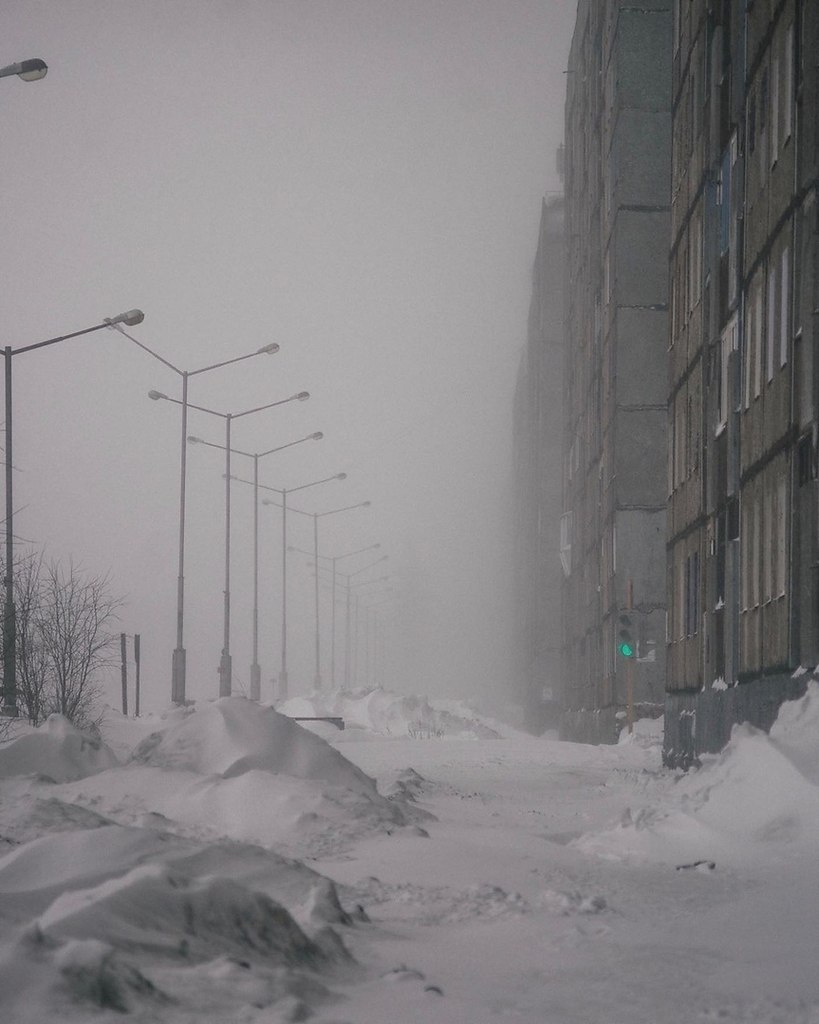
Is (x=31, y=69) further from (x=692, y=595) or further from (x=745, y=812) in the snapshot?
(x=745, y=812)

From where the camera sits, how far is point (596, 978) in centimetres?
561

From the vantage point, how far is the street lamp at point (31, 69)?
17906 mm

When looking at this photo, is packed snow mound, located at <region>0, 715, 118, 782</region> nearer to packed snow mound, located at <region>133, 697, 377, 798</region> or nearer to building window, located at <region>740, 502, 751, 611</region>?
packed snow mound, located at <region>133, 697, 377, 798</region>

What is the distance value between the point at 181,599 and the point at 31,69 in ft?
74.7

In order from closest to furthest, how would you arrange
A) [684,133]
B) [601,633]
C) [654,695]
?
[684,133] < [654,695] < [601,633]

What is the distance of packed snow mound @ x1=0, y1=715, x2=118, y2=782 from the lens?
13914mm

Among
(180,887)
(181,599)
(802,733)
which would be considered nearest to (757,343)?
(802,733)

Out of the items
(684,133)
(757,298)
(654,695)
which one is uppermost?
(684,133)

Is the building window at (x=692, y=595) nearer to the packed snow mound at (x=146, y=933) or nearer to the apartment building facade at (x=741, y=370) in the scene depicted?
the apartment building facade at (x=741, y=370)

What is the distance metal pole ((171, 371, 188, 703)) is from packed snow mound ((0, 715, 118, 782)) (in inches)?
872

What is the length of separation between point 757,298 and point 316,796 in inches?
351

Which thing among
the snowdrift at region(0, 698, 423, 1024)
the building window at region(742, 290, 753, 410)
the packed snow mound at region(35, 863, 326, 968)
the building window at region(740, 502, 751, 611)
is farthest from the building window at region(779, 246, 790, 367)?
the packed snow mound at region(35, 863, 326, 968)

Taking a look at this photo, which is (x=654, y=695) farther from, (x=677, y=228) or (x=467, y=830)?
(x=467, y=830)

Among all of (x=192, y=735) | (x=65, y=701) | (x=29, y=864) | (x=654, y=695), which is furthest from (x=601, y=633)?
(x=29, y=864)
